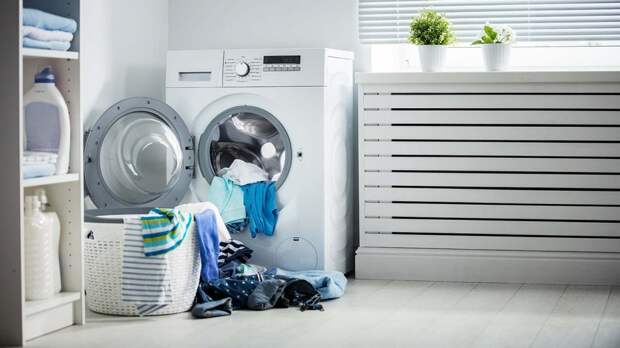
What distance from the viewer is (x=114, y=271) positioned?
3.10 meters

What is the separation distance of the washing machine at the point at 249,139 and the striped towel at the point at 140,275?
69 cm

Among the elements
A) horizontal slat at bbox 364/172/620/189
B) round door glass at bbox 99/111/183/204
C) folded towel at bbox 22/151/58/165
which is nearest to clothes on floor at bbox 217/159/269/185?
round door glass at bbox 99/111/183/204

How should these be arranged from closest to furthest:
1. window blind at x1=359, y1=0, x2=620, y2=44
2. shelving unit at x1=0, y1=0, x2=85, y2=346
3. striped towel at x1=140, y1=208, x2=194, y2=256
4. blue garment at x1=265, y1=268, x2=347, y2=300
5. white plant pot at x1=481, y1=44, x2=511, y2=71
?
shelving unit at x1=0, y1=0, x2=85, y2=346, striped towel at x1=140, y1=208, x2=194, y2=256, blue garment at x1=265, y1=268, x2=347, y2=300, white plant pot at x1=481, y1=44, x2=511, y2=71, window blind at x1=359, y1=0, x2=620, y2=44

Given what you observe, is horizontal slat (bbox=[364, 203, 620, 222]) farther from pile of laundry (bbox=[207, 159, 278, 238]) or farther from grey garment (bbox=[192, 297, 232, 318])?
grey garment (bbox=[192, 297, 232, 318])

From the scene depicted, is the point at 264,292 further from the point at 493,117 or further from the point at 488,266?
the point at 493,117

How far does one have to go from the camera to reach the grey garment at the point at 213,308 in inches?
124

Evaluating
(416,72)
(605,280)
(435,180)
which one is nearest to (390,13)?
(416,72)

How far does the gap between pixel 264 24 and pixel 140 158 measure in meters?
0.99

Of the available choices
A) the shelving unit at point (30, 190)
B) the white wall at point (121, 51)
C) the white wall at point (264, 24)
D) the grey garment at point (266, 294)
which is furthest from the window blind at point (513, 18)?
the shelving unit at point (30, 190)

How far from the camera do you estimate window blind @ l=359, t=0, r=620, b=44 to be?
13.4 ft

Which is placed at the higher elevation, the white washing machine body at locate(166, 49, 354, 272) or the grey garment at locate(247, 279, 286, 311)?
the white washing machine body at locate(166, 49, 354, 272)

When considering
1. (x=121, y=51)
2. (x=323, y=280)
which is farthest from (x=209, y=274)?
(x=121, y=51)

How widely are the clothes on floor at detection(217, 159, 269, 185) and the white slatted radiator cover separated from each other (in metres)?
0.46

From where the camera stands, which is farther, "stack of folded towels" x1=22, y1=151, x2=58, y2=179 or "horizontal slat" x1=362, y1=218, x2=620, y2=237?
"horizontal slat" x1=362, y1=218, x2=620, y2=237
